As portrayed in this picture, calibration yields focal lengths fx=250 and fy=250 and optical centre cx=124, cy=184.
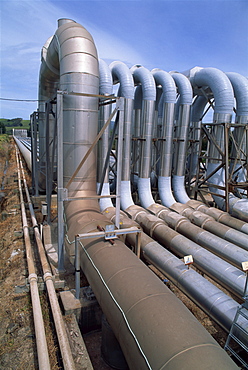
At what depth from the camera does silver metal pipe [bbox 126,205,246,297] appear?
5309 millimetres

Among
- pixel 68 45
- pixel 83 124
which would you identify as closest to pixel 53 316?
pixel 83 124

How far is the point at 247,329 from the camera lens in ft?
12.9

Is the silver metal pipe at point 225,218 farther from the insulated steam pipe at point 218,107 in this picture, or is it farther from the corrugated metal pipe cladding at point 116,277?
the corrugated metal pipe cladding at point 116,277

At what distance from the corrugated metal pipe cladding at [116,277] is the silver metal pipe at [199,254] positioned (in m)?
2.38

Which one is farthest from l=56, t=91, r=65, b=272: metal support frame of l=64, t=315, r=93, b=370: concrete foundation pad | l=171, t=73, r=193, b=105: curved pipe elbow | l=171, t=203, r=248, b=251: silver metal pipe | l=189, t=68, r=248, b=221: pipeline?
l=171, t=73, r=193, b=105: curved pipe elbow

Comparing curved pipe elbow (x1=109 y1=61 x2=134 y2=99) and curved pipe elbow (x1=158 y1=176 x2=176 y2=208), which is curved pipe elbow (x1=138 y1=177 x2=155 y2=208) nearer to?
curved pipe elbow (x1=158 y1=176 x2=176 y2=208)

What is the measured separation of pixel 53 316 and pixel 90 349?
130 centimetres

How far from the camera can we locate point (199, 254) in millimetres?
6176

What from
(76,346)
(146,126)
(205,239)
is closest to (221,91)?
(146,126)

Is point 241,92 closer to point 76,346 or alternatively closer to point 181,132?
point 181,132

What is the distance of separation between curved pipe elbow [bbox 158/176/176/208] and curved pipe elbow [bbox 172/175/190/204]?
0.49 metres

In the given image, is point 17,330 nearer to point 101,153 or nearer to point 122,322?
point 122,322

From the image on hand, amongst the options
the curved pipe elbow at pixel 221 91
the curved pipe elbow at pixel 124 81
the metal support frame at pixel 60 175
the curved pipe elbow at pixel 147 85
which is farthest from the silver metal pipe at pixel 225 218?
the metal support frame at pixel 60 175

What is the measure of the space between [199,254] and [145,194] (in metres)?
4.91
